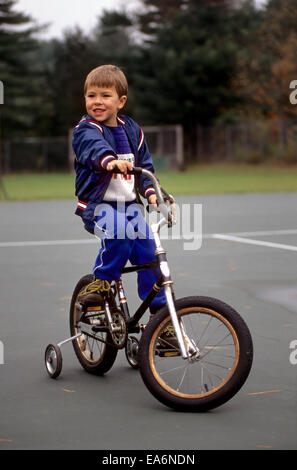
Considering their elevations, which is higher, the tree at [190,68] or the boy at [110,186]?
the tree at [190,68]

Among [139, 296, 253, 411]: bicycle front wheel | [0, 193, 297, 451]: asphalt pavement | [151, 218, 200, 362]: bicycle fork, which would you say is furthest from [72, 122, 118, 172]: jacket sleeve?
[0, 193, 297, 451]: asphalt pavement

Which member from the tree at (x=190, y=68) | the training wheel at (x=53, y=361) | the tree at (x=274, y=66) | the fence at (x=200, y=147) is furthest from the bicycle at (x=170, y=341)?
the tree at (x=190, y=68)

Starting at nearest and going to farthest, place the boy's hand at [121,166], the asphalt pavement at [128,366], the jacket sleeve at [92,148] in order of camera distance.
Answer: the asphalt pavement at [128,366]
the boy's hand at [121,166]
the jacket sleeve at [92,148]

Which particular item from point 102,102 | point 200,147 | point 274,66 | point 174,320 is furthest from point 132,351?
point 200,147

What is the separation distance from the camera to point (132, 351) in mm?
5152

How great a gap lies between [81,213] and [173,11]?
169 ft

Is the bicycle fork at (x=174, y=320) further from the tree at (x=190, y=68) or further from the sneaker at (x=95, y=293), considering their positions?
the tree at (x=190, y=68)

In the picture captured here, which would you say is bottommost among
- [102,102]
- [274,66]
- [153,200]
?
[153,200]

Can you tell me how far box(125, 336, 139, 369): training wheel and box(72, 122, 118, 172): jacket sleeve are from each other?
1.10 metres

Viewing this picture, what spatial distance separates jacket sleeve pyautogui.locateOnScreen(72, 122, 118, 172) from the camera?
4488 mm

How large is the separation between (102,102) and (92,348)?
5.13 ft

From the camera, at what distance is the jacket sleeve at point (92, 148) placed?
14.7 feet

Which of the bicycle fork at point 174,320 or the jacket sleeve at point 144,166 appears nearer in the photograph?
the bicycle fork at point 174,320

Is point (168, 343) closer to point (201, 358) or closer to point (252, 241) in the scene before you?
point (201, 358)
